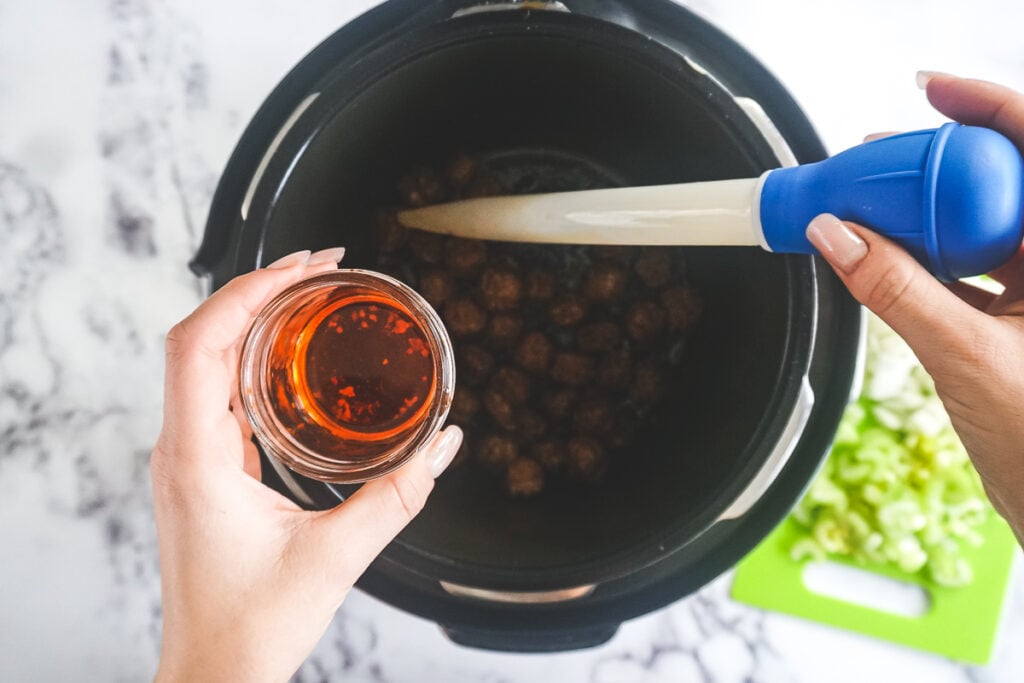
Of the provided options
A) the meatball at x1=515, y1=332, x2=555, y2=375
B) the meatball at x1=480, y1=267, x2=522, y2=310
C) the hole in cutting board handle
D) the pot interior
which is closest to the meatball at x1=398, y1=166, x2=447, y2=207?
the pot interior

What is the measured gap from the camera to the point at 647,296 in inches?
44.6

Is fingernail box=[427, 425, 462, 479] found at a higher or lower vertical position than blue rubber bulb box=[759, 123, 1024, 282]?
lower

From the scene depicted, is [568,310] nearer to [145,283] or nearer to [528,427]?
[528,427]

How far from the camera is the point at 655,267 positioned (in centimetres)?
110

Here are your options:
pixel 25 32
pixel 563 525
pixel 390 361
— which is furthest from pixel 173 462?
pixel 25 32

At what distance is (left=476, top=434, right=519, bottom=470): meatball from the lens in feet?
3.51

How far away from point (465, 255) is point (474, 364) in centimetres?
15

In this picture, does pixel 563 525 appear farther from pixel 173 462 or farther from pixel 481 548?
pixel 173 462

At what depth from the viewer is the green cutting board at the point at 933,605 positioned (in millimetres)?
1193

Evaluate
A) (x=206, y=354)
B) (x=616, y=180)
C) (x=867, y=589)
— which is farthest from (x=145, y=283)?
(x=867, y=589)

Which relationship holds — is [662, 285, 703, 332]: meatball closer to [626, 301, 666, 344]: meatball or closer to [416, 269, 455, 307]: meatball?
[626, 301, 666, 344]: meatball

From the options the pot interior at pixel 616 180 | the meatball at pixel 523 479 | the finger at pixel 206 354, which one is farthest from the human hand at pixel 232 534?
the meatball at pixel 523 479

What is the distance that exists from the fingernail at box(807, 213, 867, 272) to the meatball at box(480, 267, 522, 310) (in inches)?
18.9

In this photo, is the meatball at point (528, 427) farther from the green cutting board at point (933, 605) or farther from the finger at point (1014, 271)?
the finger at point (1014, 271)
